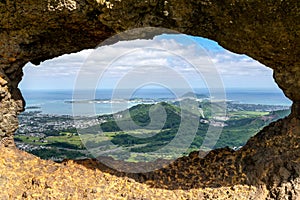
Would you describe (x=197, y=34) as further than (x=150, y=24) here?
Yes

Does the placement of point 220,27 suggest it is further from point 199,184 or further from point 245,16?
point 199,184

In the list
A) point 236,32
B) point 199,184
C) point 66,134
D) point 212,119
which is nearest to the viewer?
point 236,32

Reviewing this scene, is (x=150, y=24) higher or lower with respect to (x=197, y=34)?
higher

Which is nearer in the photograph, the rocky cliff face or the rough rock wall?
the rough rock wall

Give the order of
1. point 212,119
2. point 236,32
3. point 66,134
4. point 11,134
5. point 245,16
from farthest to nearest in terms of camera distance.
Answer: point 66,134 → point 212,119 → point 11,134 → point 236,32 → point 245,16

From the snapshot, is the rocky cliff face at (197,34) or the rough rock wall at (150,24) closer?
the rough rock wall at (150,24)

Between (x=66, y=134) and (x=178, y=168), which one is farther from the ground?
(x=178, y=168)

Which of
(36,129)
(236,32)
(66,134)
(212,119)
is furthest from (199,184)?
(36,129)

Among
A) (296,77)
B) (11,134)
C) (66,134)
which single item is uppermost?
(296,77)
